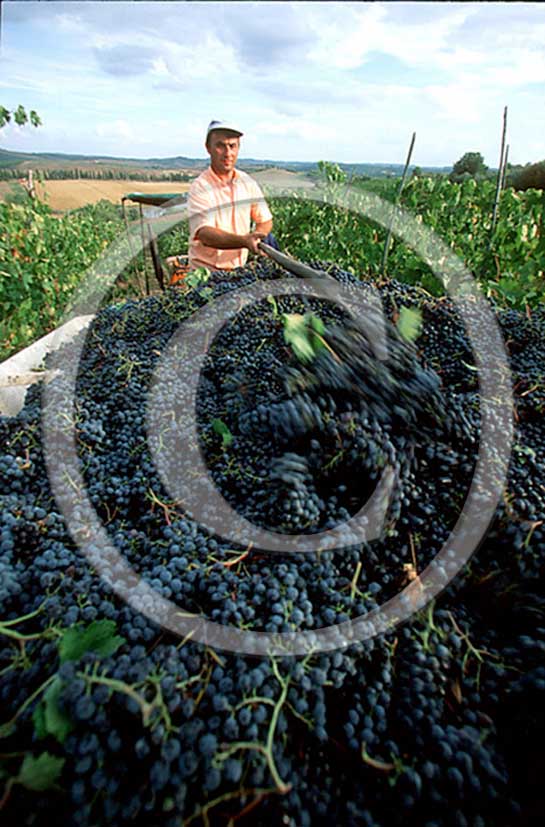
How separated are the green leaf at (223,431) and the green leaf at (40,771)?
80cm

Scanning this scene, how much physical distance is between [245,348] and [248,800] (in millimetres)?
1289

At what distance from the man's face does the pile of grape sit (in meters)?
2.98

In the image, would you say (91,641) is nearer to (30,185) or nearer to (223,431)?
(223,431)

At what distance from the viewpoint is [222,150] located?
12.9 feet

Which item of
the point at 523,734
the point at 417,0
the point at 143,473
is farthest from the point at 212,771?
the point at 417,0

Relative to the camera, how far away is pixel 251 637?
2.99 feet

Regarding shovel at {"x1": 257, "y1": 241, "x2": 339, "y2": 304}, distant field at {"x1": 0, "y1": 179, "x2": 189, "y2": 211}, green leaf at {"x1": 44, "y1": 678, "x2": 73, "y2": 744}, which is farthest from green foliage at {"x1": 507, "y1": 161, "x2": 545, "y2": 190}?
green leaf at {"x1": 44, "y1": 678, "x2": 73, "y2": 744}

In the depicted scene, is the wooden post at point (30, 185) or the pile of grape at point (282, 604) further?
the wooden post at point (30, 185)

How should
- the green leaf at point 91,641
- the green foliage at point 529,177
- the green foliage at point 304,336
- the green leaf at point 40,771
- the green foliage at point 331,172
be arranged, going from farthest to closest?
1. the green foliage at point 529,177
2. the green foliage at point 331,172
3. the green foliage at point 304,336
4. the green leaf at point 91,641
5. the green leaf at point 40,771

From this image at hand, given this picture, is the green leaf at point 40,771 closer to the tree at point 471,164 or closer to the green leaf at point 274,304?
the green leaf at point 274,304

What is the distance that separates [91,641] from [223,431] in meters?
0.68

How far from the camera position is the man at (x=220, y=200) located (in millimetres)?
3898

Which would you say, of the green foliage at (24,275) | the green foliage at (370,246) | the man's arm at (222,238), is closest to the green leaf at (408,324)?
the green foliage at (370,246)

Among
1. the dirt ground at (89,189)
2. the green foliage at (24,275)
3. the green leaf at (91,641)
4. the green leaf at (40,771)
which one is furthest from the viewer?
the dirt ground at (89,189)
